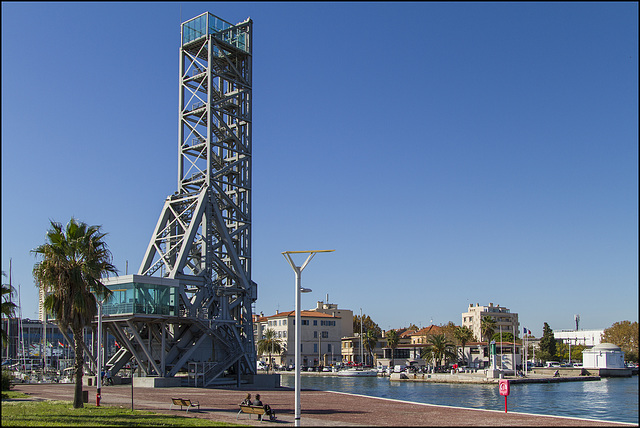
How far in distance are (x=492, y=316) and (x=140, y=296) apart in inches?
5004

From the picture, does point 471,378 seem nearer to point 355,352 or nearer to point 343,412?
point 355,352

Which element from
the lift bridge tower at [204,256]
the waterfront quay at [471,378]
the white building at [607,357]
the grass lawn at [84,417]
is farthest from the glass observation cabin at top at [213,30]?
the white building at [607,357]

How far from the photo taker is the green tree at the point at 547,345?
453 feet

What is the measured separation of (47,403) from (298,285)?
15.9 meters

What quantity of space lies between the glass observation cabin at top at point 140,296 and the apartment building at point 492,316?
119 metres

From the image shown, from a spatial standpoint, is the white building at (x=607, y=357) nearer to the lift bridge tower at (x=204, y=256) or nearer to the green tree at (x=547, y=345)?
the green tree at (x=547, y=345)

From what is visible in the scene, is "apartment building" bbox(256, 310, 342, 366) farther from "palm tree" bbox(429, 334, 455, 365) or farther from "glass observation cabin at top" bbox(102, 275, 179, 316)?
"glass observation cabin at top" bbox(102, 275, 179, 316)

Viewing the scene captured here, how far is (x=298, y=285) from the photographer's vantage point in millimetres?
24984

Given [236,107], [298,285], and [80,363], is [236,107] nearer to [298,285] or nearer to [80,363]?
[80,363]

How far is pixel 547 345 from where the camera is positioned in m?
140

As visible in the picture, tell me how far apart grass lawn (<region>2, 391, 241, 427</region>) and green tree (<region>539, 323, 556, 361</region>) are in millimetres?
123946

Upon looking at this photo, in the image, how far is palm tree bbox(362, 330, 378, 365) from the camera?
13800 cm

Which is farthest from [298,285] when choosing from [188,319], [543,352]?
[543,352]

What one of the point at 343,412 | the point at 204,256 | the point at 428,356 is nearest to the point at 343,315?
the point at 428,356
